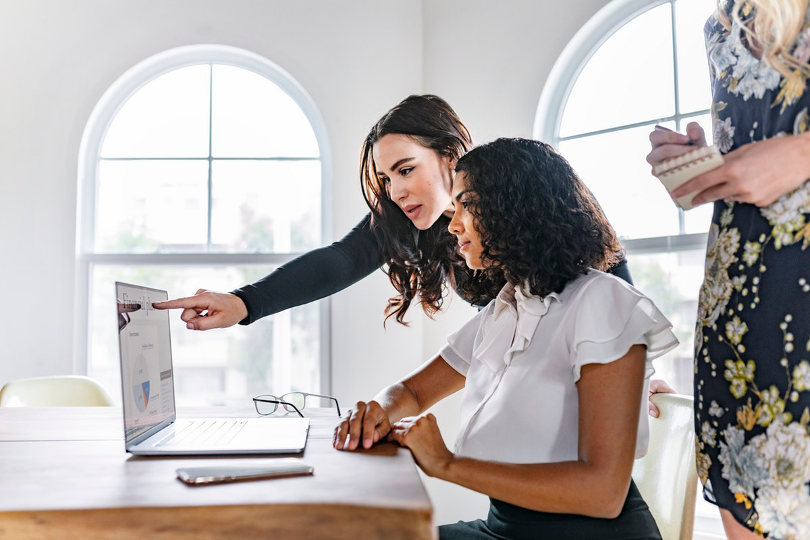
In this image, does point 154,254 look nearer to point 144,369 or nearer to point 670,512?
point 144,369

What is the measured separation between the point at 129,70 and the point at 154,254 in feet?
2.98

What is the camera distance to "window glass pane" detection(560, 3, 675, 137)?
9.39 feet

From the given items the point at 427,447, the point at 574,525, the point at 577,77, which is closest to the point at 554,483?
the point at 574,525

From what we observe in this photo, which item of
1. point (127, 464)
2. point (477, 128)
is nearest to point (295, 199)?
point (477, 128)

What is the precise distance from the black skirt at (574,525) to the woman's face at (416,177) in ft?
3.30

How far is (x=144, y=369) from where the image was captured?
126 cm

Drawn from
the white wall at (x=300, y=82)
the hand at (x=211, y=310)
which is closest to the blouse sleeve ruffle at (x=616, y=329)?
the hand at (x=211, y=310)

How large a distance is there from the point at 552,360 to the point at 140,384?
74 centimetres

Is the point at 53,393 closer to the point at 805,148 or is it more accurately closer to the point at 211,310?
the point at 211,310

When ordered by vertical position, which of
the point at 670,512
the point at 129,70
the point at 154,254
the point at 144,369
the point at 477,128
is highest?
the point at 129,70

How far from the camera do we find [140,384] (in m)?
1.22

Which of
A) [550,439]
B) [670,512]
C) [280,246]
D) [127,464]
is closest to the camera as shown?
[127,464]

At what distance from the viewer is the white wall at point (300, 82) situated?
10.8 feet

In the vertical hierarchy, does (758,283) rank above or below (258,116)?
below
